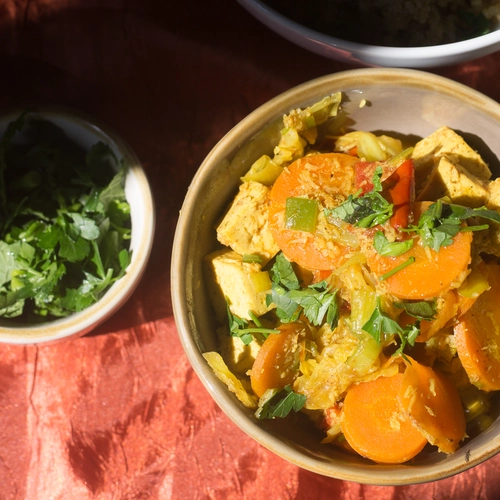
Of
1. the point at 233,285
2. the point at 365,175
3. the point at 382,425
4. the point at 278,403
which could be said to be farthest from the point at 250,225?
the point at 382,425

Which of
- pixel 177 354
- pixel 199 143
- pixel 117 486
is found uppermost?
pixel 199 143

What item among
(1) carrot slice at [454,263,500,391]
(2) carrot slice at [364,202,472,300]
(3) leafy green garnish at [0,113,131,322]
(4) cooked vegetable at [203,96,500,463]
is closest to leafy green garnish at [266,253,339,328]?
(4) cooked vegetable at [203,96,500,463]

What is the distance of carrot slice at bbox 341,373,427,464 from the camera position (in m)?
0.98

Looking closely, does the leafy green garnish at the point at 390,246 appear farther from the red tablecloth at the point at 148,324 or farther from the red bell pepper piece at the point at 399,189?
the red tablecloth at the point at 148,324

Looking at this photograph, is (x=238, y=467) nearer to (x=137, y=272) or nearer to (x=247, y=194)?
(x=137, y=272)

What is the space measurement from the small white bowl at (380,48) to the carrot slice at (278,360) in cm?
56

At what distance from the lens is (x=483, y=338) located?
0.97 meters

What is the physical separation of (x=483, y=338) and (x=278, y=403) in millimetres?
394

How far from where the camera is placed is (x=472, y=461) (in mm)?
915

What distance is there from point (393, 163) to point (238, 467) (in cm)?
78

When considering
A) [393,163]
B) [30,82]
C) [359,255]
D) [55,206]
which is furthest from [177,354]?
[30,82]

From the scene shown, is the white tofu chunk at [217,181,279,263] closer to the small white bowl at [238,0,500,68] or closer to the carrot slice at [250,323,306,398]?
the carrot slice at [250,323,306,398]

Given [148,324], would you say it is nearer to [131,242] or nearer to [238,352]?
Answer: [131,242]

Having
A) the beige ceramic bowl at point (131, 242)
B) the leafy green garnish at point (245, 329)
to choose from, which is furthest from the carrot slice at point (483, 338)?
the beige ceramic bowl at point (131, 242)
